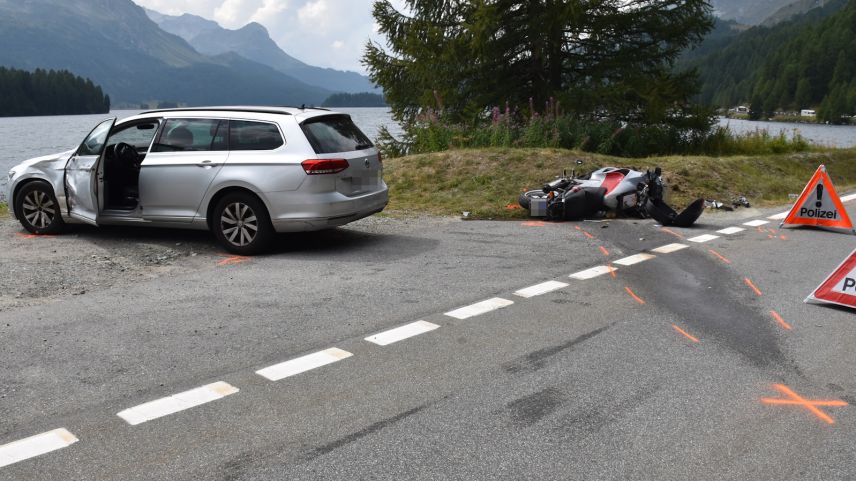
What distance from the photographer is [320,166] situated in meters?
8.68

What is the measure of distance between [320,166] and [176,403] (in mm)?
4703

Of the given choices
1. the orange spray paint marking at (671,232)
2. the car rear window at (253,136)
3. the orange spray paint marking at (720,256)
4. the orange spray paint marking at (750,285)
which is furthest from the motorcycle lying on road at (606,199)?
the car rear window at (253,136)

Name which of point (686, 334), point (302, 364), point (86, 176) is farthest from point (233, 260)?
point (686, 334)

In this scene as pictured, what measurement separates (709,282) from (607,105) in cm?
1408

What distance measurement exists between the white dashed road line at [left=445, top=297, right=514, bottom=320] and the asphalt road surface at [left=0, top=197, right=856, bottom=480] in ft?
0.11

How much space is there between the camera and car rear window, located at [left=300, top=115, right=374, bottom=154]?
891cm

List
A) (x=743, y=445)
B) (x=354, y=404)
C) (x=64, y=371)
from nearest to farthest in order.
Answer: (x=743, y=445), (x=354, y=404), (x=64, y=371)

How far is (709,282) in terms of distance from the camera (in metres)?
7.57

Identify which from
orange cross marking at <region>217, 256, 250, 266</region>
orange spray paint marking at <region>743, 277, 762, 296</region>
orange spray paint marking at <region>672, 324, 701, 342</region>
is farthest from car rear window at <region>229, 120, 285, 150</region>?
orange spray paint marking at <region>743, 277, 762, 296</region>

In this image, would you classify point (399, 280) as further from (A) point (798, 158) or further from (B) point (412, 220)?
(A) point (798, 158)

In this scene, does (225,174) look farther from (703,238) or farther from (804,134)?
(804,134)

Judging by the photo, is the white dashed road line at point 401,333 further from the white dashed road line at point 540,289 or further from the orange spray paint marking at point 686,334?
the orange spray paint marking at point 686,334

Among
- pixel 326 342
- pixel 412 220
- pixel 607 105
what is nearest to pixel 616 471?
pixel 326 342

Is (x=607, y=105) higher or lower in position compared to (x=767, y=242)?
higher
